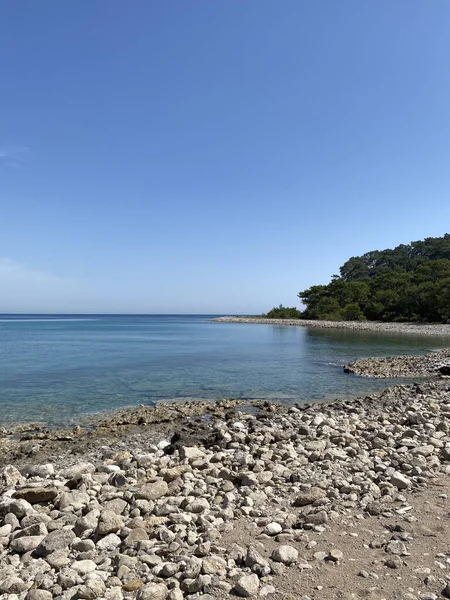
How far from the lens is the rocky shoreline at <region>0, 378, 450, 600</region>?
4.05 meters

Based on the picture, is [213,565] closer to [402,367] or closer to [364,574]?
[364,574]

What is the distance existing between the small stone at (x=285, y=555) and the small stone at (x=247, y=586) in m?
0.47

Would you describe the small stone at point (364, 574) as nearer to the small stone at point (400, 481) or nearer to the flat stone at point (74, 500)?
the small stone at point (400, 481)

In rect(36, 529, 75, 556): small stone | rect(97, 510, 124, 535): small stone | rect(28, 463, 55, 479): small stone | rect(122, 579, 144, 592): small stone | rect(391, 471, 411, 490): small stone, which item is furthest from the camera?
A: rect(28, 463, 55, 479): small stone

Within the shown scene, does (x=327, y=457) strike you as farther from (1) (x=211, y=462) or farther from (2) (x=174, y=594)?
(2) (x=174, y=594)

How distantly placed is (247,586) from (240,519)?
1.66m

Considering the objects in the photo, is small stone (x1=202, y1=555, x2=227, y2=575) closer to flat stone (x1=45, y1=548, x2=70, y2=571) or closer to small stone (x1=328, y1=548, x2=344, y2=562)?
small stone (x1=328, y1=548, x2=344, y2=562)

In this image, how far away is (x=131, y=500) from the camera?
610 cm

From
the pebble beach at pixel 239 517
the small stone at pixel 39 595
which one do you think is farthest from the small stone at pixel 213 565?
the small stone at pixel 39 595

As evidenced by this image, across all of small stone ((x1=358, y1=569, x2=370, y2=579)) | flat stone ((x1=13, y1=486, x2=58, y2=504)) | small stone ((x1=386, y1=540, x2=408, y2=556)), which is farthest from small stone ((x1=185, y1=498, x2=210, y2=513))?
small stone ((x1=386, y1=540, x2=408, y2=556))

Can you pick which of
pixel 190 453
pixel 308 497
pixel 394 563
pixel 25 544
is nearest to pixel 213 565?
pixel 394 563

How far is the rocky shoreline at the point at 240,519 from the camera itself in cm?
405

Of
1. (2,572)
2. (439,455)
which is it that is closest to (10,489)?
(2,572)

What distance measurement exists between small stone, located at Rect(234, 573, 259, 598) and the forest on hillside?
238ft
